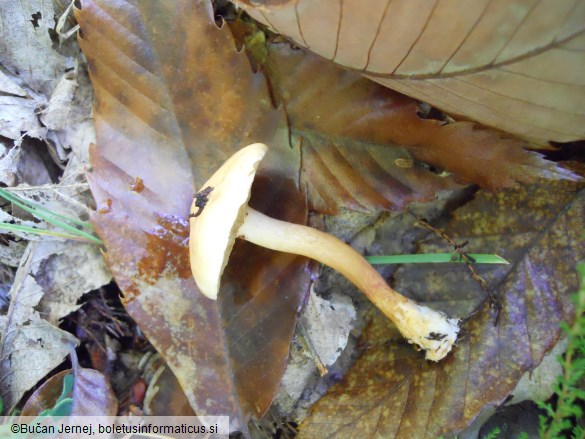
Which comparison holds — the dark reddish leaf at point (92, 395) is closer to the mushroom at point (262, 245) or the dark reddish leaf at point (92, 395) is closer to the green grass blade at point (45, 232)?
the green grass blade at point (45, 232)

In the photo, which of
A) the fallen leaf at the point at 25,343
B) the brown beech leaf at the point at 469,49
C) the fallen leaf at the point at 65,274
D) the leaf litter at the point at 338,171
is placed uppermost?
the brown beech leaf at the point at 469,49

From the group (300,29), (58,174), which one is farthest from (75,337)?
(300,29)

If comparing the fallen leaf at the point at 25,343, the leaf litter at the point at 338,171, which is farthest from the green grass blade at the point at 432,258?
the fallen leaf at the point at 25,343

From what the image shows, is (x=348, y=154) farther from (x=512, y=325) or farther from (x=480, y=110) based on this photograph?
(x=512, y=325)

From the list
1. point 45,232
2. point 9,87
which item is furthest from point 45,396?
point 9,87

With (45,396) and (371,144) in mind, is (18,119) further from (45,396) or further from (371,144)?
(371,144)

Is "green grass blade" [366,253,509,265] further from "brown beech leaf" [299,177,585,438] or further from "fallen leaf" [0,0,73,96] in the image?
"fallen leaf" [0,0,73,96]
